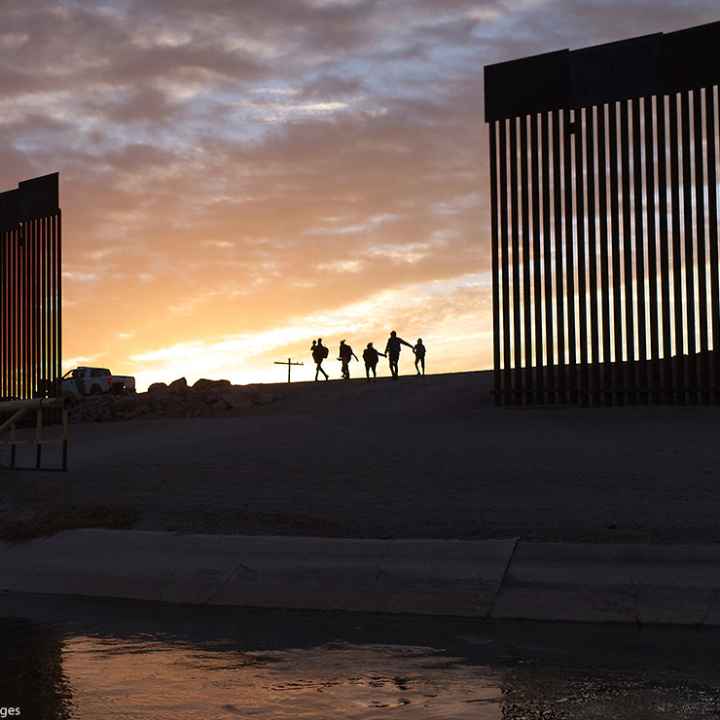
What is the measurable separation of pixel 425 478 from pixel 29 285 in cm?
2082

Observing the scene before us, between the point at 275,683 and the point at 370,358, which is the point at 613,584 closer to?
the point at 275,683

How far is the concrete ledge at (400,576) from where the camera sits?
8.77 metres

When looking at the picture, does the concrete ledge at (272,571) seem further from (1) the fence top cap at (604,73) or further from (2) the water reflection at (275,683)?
(1) the fence top cap at (604,73)

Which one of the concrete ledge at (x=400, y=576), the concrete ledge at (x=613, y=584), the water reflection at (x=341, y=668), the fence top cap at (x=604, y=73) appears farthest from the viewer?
the fence top cap at (x=604, y=73)

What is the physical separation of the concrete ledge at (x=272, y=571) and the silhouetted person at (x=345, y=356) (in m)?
27.2

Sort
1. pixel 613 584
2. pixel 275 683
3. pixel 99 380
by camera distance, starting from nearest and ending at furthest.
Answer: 1. pixel 275 683
2. pixel 613 584
3. pixel 99 380

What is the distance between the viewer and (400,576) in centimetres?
947

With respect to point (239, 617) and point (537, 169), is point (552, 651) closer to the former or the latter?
point (239, 617)

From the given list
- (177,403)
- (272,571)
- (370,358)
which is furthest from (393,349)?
(272,571)

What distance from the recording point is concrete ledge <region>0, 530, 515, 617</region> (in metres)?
9.24

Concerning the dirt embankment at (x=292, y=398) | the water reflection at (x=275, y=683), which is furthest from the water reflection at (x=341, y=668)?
the dirt embankment at (x=292, y=398)

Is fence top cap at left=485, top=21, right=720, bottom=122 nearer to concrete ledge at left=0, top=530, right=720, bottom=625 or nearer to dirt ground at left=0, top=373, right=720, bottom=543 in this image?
dirt ground at left=0, top=373, right=720, bottom=543

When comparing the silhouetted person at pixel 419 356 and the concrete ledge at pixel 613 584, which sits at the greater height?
the silhouetted person at pixel 419 356

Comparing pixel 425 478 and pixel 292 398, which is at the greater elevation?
pixel 292 398
